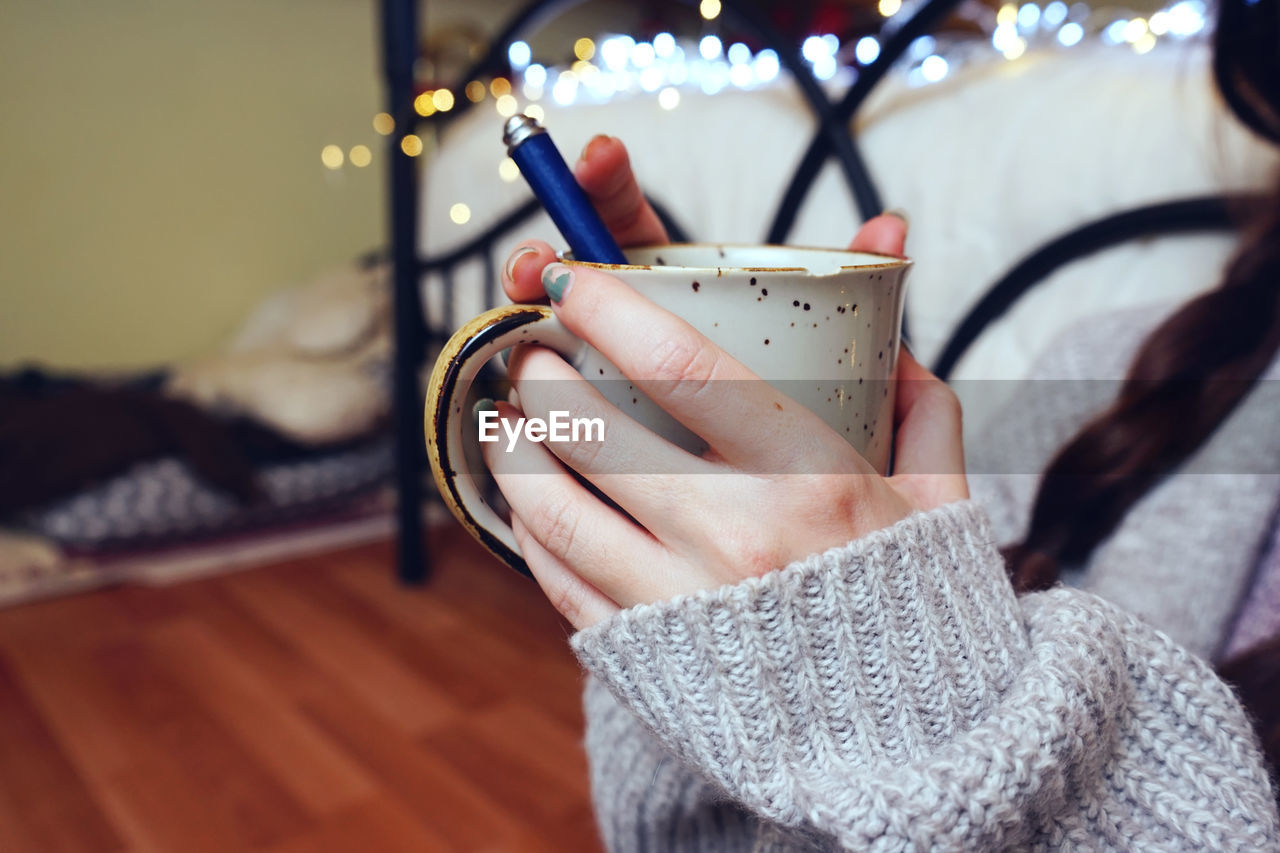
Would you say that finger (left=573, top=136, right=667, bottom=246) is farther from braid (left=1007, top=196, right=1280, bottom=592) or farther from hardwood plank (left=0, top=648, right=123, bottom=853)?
hardwood plank (left=0, top=648, right=123, bottom=853)

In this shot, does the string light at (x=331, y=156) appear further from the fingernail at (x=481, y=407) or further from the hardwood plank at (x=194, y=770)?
the fingernail at (x=481, y=407)

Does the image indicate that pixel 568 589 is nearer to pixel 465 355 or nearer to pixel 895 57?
pixel 465 355

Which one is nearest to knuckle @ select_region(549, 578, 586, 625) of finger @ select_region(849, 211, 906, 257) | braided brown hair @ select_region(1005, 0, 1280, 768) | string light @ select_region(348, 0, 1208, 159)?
finger @ select_region(849, 211, 906, 257)

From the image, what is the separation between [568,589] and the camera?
1.06 feet

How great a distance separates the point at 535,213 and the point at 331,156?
5.07 ft

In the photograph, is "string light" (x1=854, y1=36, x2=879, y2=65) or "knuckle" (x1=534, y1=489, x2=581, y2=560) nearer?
"knuckle" (x1=534, y1=489, x2=581, y2=560)

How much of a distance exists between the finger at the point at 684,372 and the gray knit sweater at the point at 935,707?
5 cm

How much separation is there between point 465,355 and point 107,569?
173cm

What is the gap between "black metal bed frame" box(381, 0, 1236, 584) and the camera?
68 centimetres

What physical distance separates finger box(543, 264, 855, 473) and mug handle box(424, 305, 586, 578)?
13 mm

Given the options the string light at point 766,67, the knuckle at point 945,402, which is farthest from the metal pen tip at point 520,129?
the string light at point 766,67

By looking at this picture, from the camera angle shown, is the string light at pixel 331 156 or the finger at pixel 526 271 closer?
the finger at pixel 526 271

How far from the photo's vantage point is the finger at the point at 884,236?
43 centimetres

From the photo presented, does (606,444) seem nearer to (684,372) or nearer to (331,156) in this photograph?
(684,372)
